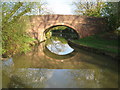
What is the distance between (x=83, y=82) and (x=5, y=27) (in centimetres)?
507

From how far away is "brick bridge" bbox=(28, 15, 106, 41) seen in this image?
47.0 feet

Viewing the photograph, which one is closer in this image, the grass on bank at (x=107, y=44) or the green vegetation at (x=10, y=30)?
the green vegetation at (x=10, y=30)

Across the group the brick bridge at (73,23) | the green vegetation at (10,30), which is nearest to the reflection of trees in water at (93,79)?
the green vegetation at (10,30)

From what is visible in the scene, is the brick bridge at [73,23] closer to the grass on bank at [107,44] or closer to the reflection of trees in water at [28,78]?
the grass on bank at [107,44]

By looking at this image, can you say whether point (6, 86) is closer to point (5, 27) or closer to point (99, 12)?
point (5, 27)

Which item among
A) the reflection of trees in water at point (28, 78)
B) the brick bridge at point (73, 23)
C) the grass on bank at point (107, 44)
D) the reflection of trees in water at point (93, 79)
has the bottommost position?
the reflection of trees in water at point (28, 78)

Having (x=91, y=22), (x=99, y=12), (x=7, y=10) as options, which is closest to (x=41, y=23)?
(x=91, y=22)

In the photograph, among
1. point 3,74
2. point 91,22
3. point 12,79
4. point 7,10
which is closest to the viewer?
point 12,79

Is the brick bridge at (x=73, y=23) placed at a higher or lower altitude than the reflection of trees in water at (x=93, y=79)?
higher

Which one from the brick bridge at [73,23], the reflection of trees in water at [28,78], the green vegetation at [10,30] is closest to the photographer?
the reflection of trees in water at [28,78]

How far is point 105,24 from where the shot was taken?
1432 centimetres

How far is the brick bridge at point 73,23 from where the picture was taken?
14.3 m

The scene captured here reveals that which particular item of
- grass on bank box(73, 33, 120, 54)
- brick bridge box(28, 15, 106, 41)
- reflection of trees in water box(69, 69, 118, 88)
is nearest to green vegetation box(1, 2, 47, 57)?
reflection of trees in water box(69, 69, 118, 88)

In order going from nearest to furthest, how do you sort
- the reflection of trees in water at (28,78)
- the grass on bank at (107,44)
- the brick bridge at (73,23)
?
1. the reflection of trees in water at (28,78)
2. the grass on bank at (107,44)
3. the brick bridge at (73,23)
